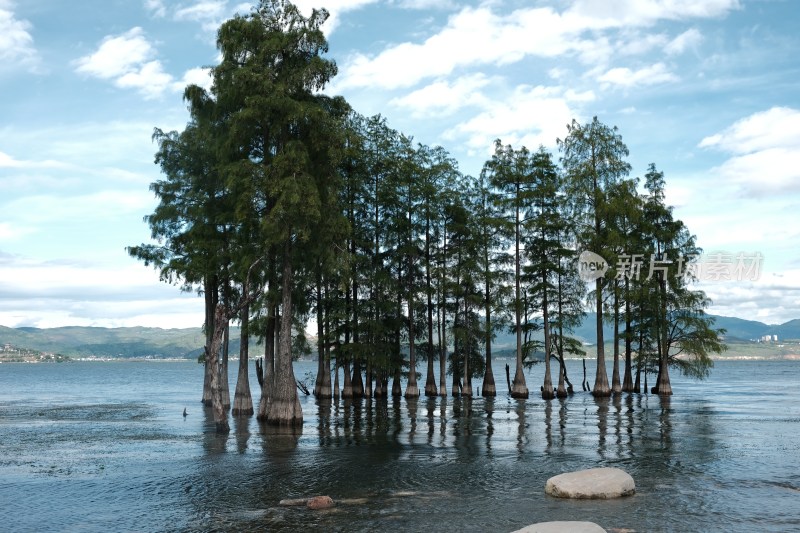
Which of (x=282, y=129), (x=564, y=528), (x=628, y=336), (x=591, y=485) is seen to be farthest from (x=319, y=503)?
(x=628, y=336)

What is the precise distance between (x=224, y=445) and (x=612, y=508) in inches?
803

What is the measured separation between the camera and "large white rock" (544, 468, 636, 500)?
20.5m

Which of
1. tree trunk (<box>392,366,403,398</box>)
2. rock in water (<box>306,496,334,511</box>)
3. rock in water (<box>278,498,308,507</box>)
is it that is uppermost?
rock in water (<box>306,496,334,511</box>)

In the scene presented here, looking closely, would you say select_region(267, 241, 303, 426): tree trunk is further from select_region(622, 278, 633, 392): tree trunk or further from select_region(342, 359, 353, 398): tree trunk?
select_region(622, 278, 633, 392): tree trunk

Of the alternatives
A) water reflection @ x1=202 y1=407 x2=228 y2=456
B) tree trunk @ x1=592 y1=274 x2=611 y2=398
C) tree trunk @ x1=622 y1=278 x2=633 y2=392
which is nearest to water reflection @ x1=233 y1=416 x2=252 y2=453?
water reflection @ x1=202 y1=407 x2=228 y2=456

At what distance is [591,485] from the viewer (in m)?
20.6

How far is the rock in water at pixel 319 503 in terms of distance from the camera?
19531mm

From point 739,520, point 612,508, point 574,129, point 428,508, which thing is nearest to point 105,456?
point 428,508

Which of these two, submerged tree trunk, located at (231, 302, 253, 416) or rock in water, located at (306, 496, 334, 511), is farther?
submerged tree trunk, located at (231, 302, 253, 416)

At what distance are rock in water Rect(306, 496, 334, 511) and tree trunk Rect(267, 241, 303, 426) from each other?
1929cm

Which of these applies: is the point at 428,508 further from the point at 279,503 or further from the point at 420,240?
the point at 420,240

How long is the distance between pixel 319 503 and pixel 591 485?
8.25 metres

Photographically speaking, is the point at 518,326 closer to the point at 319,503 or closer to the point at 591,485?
the point at 591,485

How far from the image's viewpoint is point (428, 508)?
19.5 m
